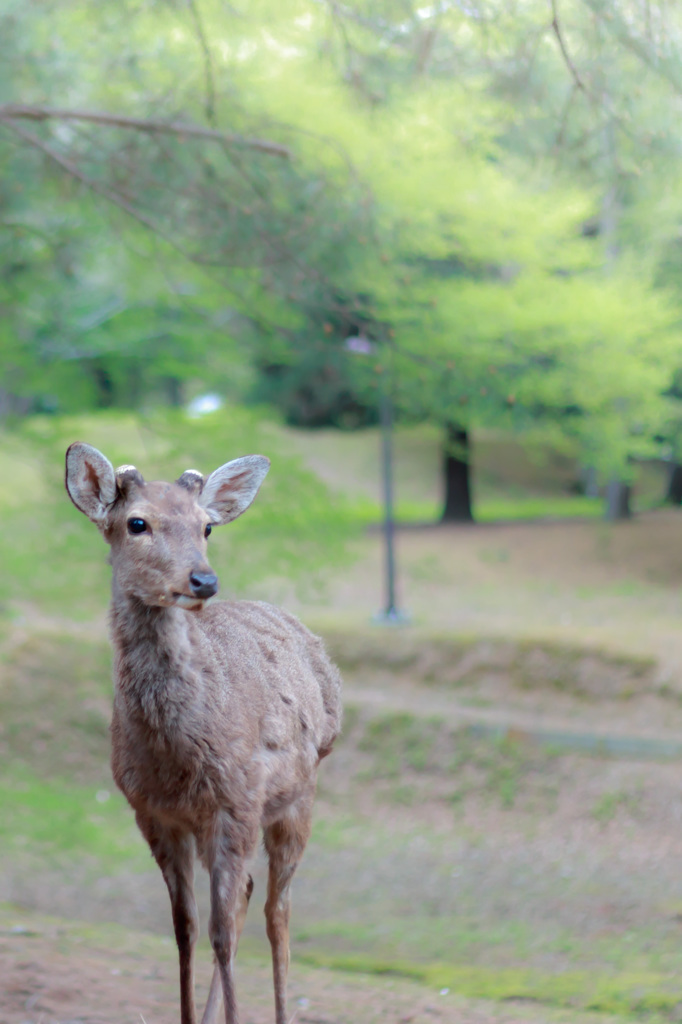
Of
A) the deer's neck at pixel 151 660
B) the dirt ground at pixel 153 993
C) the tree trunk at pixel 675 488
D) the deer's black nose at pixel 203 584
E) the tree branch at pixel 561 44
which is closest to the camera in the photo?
Answer: the deer's black nose at pixel 203 584

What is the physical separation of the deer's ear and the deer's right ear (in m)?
0.24

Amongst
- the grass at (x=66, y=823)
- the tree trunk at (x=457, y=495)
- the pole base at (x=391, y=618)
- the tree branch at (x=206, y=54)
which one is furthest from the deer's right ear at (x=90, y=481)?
the tree trunk at (x=457, y=495)

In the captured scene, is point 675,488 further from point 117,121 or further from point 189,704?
point 189,704

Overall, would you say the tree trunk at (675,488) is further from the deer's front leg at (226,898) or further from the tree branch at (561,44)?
the deer's front leg at (226,898)

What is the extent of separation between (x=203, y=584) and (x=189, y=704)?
1.43 feet

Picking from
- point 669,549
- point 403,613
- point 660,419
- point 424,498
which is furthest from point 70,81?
point 424,498

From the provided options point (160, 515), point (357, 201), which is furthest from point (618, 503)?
point (160, 515)

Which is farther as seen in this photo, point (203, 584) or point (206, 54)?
point (206, 54)

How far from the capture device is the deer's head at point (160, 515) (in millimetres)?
2193

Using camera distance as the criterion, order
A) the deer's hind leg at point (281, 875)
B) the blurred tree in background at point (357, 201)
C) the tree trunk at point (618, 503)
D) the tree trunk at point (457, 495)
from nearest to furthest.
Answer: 1. the deer's hind leg at point (281, 875)
2. the blurred tree in background at point (357, 201)
3. the tree trunk at point (618, 503)
4. the tree trunk at point (457, 495)

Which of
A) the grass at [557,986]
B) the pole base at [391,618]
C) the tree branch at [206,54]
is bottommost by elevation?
the grass at [557,986]

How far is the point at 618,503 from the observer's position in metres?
17.4

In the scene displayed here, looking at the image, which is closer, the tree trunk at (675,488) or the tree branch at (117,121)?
the tree branch at (117,121)

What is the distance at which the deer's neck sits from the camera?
2387 millimetres
